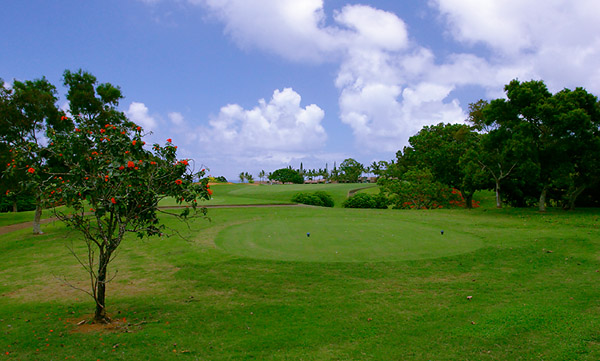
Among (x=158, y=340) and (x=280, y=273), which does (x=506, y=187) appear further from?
(x=158, y=340)

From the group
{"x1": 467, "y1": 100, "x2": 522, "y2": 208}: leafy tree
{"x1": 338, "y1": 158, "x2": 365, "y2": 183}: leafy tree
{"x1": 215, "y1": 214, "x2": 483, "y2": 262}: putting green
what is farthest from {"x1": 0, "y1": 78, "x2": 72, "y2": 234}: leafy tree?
{"x1": 338, "y1": 158, "x2": 365, "y2": 183}: leafy tree

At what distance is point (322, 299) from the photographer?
733cm

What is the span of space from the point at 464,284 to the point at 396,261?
196 cm

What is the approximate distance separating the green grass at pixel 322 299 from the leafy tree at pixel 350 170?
284 feet

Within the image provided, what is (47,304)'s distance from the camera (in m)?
7.41

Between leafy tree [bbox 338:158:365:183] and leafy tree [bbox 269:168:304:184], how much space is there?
13241 mm

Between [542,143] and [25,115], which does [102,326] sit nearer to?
[25,115]

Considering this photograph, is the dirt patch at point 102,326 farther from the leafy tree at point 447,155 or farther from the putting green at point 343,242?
the leafy tree at point 447,155

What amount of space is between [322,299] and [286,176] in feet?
357

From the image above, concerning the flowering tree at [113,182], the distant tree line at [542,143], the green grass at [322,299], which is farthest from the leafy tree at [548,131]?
the flowering tree at [113,182]

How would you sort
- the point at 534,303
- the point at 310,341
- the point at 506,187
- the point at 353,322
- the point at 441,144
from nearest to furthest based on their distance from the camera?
1. the point at 310,341
2. the point at 353,322
3. the point at 534,303
4. the point at 506,187
5. the point at 441,144

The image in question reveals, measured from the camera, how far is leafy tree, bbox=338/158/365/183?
10000 cm

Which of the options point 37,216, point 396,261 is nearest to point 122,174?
point 396,261

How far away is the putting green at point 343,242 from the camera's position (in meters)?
10.2
